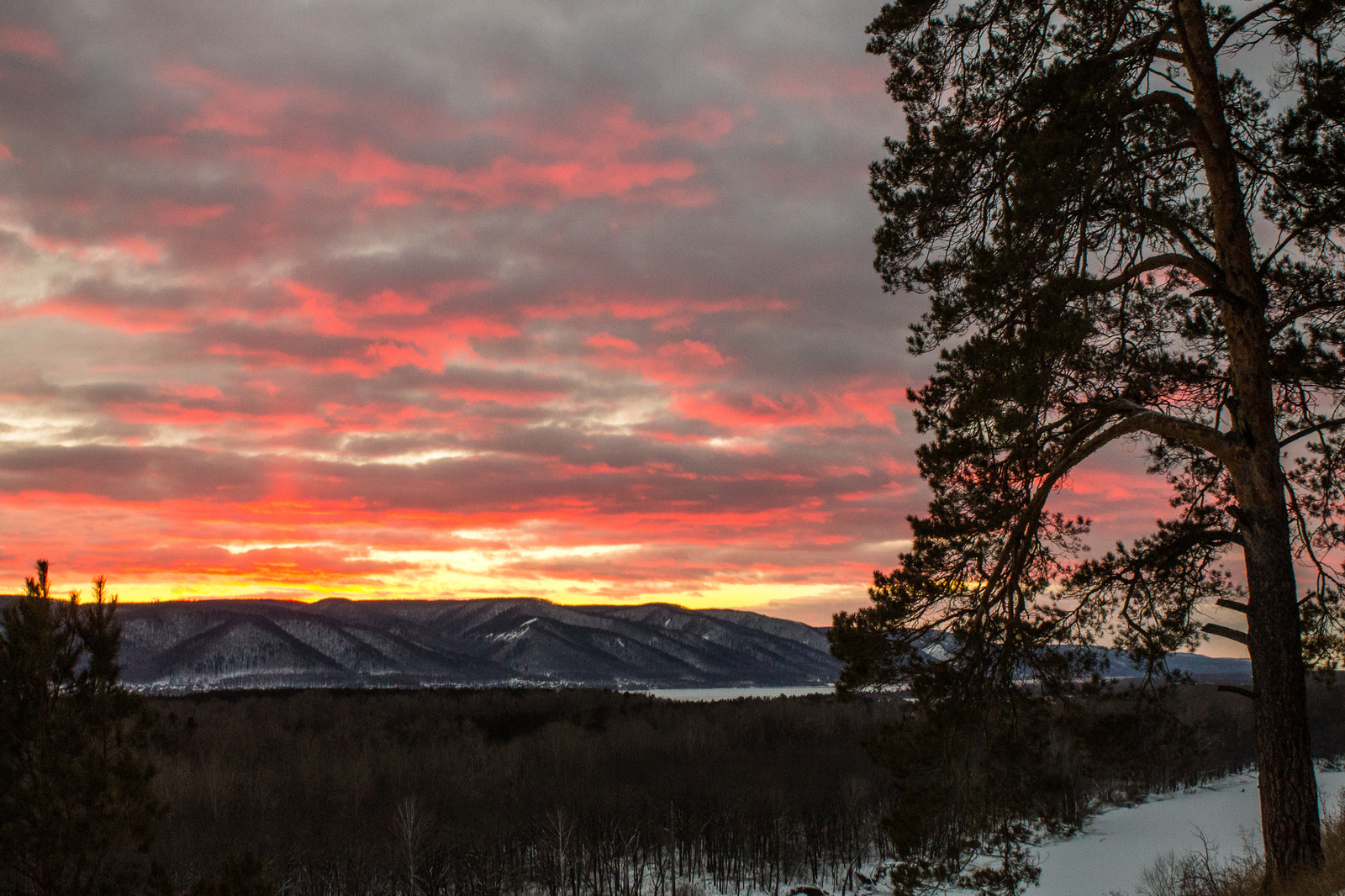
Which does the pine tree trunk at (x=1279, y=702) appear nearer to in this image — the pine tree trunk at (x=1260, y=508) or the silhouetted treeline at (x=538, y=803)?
the pine tree trunk at (x=1260, y=508)

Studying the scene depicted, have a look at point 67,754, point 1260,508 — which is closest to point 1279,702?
point 1260,508

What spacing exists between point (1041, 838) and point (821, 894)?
73.6ft

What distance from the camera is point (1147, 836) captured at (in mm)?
47906

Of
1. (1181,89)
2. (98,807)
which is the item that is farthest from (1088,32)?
(98,807)

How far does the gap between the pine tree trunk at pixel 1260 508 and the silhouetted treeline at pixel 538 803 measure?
2.74 m

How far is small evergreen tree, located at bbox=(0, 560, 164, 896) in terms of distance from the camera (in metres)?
10.9

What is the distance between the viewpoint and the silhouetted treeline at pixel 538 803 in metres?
34.2

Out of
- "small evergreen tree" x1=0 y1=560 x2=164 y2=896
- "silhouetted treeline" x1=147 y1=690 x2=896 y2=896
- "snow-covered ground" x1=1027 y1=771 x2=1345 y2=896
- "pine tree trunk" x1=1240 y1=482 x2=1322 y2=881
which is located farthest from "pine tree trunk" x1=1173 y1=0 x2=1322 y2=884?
"silhouetted treeline" x1=147 y1=690 x2=896 y2=896

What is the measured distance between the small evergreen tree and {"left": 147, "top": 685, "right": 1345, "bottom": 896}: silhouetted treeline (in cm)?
1015

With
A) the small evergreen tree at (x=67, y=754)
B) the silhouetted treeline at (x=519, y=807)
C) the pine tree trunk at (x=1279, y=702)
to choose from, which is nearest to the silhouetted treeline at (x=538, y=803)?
the silhouetted treeline at (x=519, y=807)

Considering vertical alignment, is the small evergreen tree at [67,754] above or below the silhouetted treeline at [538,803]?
above

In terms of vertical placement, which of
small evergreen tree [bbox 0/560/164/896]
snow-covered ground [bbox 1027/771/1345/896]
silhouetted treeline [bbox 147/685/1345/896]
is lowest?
snow-covered ground [bbox 1027/771/1345/896]

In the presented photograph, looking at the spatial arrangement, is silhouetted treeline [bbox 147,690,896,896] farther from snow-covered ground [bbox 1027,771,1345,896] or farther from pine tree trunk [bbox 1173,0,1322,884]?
pine tree trunk [bbox 1173,0,1322,884]

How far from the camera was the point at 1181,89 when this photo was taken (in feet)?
36.3
